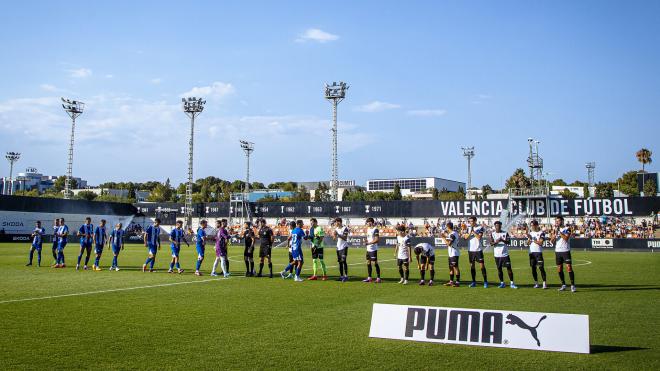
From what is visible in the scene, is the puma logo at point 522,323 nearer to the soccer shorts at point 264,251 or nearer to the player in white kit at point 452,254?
the player in white kit at point 452,254

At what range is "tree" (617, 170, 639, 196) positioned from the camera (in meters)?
95.2

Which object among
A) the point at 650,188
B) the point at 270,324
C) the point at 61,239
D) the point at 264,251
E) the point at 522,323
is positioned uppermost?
the point at 650,188

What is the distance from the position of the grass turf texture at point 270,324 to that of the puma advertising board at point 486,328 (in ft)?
0.57

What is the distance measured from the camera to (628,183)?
98312 millimetres

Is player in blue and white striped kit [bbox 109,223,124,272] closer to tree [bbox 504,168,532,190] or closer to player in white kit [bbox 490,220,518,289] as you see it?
player in white kit [bbox 490,220,518,289]

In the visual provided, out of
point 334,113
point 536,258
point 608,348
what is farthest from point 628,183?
point 608,348

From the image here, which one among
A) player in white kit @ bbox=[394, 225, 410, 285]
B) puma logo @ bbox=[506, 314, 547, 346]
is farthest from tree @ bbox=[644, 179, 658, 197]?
puma logo @ bbox=[506, 314, 547, 346]

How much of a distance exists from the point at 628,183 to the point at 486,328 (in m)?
105

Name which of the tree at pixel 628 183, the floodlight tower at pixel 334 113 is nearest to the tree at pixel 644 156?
the tree at pixel 628 183

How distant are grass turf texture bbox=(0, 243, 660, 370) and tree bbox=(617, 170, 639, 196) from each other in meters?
88.1

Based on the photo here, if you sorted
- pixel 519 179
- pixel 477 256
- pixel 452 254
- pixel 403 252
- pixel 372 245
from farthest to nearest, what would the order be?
pixel 519 179, pixel 372 245, pixel 403 252, pixel 452 254, pixel 477 256

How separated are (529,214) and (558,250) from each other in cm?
4354

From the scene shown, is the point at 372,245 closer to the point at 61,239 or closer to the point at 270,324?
the point at 270,324

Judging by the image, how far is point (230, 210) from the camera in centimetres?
7025
